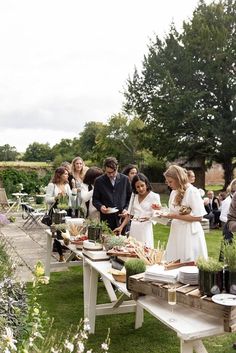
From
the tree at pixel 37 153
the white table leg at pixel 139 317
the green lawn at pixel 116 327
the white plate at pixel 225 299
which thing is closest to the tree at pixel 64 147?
the tree at pixel 37 153

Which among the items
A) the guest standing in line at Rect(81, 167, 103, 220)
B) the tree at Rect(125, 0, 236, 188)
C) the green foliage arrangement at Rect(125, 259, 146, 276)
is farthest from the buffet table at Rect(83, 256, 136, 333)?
the tree at Rect(125, 0, 236, 188)

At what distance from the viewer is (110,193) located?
4891 mm

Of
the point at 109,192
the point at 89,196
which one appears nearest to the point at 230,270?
the point at 109,192

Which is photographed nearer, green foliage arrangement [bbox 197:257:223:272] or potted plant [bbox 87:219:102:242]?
green foliage arrangement [bbox 197:257:223:272]

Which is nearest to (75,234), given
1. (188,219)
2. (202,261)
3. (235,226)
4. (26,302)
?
(188,219)

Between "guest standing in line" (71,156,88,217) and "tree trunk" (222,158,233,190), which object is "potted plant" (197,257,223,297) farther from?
"tree trunk" (222,158,233,190)

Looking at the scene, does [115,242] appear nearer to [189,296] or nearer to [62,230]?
[62,230]

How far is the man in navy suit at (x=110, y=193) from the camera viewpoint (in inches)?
192

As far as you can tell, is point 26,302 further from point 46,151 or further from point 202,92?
point 46,151

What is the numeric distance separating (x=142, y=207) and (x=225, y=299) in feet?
7.88

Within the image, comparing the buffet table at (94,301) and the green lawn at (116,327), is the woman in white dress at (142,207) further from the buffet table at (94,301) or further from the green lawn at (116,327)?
the green lawn at (116,327)

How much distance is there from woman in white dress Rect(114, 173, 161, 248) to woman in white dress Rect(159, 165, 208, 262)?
417 millimetres

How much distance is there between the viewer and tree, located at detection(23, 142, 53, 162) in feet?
157

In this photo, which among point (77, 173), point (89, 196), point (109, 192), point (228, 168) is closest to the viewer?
point (109, 192)
